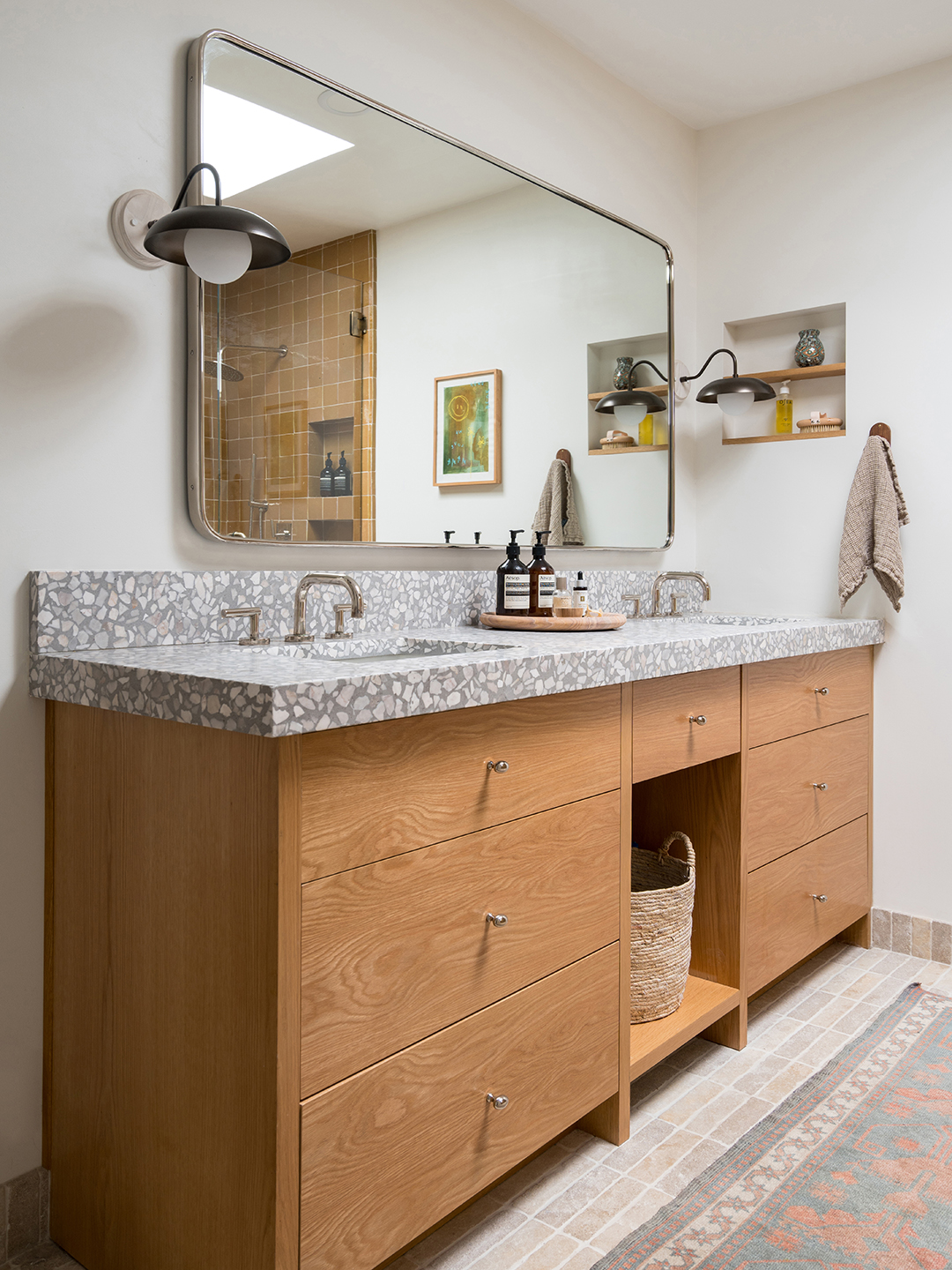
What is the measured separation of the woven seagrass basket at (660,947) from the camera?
1811 millimetres

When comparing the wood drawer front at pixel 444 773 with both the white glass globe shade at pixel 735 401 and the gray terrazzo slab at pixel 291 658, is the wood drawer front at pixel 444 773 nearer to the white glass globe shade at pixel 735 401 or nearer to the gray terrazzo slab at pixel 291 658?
the gray terrazzo slab at pixel 291 658

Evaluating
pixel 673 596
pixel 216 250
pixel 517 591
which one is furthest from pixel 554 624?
pixel 216 250

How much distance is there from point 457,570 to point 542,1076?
43.8 inches

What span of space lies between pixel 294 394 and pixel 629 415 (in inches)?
47.9

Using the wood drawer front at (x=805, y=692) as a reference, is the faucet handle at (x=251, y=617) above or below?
above

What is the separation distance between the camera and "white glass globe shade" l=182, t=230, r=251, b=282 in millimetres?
1396

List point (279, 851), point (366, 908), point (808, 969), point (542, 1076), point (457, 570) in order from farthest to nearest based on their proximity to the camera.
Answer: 1. point (808, 969)
2. point (457, 570)
3. point (542, 1076)
4. point (366, 908)
5. point (279, 851)

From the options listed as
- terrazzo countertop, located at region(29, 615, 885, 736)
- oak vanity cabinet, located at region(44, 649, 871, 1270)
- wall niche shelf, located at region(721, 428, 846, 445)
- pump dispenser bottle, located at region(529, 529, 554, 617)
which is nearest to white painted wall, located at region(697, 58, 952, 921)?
wall niche shelf, located at region(721, 428, 846, 445)

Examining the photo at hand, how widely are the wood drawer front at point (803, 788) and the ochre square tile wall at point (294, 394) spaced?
1028mm

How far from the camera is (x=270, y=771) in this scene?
1049 millimetres

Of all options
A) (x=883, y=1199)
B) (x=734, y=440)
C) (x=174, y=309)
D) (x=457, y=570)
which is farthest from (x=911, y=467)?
(x=174, y=309)

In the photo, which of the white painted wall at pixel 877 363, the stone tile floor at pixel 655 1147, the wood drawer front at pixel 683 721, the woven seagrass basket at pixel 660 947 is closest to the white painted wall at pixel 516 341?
A: the white painted wall at pixel 877 363

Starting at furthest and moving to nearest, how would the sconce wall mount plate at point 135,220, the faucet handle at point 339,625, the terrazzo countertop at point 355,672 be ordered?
the faucet handle at point 339,625, the sconce wall mount plate at point 135,220, the terrazzo countertop at point 355,672

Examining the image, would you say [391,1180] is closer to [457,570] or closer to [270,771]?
[270,771]
